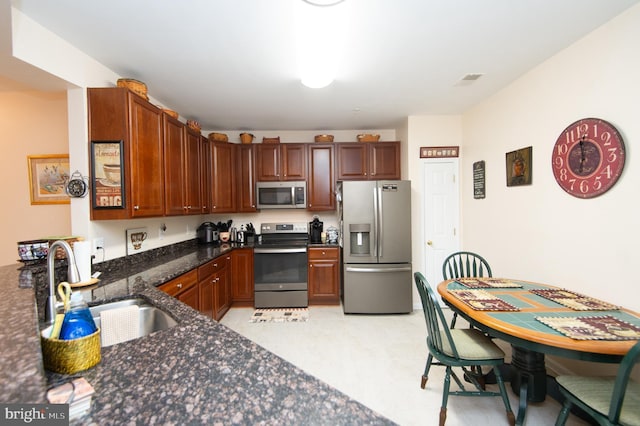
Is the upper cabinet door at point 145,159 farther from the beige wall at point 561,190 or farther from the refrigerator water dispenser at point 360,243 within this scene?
the beige wall at point 561,190

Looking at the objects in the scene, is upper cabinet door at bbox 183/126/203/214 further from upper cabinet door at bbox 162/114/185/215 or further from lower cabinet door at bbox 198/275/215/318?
lower cabinet door at bbox 198/275/215/318

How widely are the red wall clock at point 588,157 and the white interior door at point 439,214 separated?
1389mm

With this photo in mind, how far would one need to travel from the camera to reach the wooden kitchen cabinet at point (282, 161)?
389cm


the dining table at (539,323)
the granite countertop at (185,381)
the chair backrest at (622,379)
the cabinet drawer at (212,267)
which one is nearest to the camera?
the granite countertop at (185,381)

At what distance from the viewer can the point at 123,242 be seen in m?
2.43

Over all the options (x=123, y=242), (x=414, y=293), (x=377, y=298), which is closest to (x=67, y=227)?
(x=123, y=242)

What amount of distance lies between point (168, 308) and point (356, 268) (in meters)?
2.45

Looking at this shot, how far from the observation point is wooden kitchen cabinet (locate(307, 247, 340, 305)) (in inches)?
144

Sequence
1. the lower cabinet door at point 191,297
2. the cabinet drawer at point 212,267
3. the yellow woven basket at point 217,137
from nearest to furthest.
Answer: the lower cabinet door at point 191,297
the cabinet drawer at point 212,267
the yellow woven basket at point 217,137

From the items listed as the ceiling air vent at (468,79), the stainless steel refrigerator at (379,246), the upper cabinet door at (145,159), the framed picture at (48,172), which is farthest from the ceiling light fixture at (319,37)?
the framed picture at (48,172)

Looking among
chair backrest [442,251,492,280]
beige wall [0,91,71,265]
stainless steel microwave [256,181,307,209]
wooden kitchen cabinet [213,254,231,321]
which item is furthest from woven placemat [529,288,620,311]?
beige wall [0,91,71,265]

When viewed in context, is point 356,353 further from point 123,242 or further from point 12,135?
point 12,135

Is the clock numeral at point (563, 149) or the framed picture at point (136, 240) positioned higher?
the clock numeral at point (563, 149)

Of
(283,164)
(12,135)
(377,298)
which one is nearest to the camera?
(12,135)
